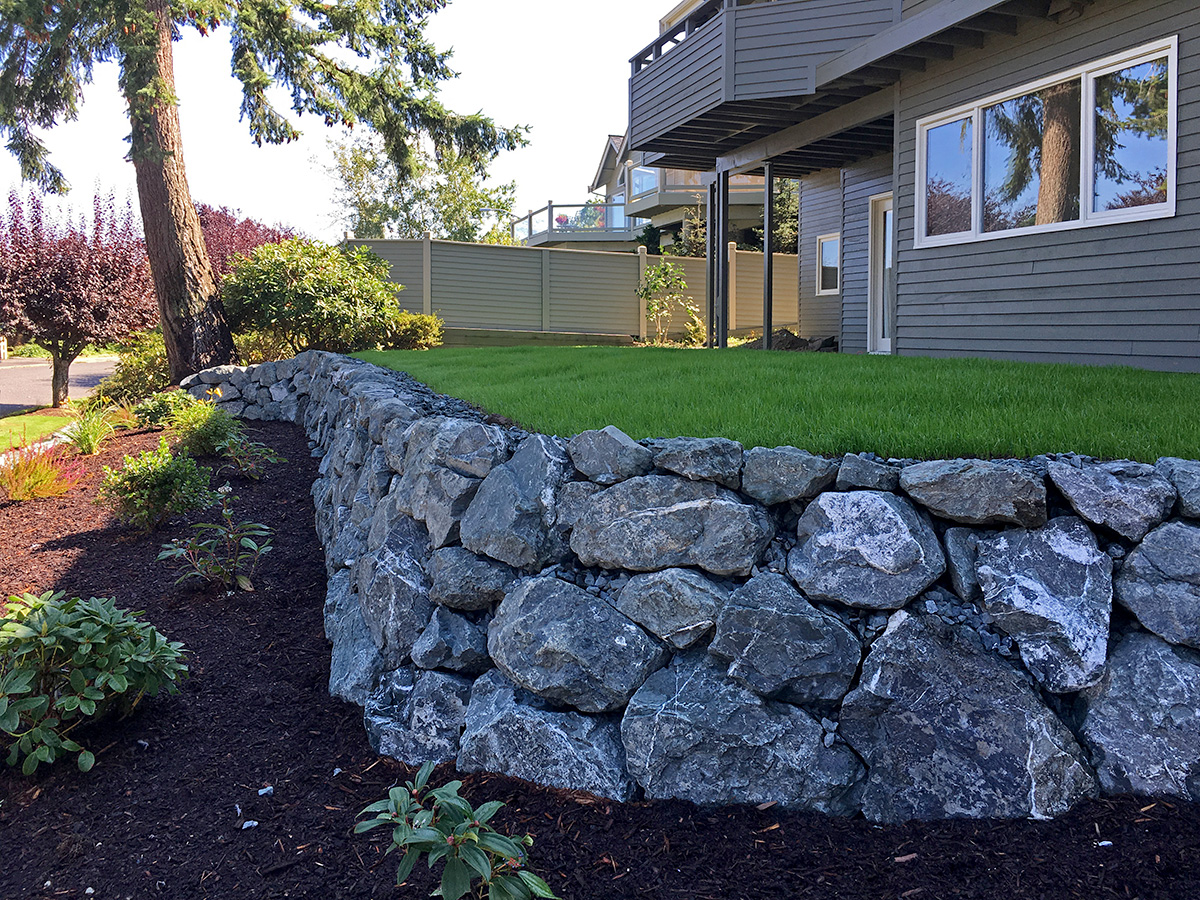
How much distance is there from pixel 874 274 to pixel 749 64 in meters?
3.63

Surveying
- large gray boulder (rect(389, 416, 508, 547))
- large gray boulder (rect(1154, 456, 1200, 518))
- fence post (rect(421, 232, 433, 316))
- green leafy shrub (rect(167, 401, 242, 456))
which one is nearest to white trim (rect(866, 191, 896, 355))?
green leafy shrub (rect(167, 401, 242, 456))

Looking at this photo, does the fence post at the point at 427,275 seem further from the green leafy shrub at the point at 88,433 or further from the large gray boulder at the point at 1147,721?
the large gray boulder at the point at 1147,721

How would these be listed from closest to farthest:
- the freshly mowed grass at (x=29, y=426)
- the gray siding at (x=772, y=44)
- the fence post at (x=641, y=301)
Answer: the gray siding at (x=772, y=44)
the freshly mowed grass at (x=29, y=426)
the fence post at (x=641, y=301)

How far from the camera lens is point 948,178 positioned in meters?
8.39

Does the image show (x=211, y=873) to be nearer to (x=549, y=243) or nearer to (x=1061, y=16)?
(x=1061, y=16)

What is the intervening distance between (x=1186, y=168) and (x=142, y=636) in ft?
23.2

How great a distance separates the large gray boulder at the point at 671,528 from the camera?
9.73 ft

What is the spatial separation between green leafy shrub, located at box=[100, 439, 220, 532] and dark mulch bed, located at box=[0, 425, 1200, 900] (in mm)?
2519

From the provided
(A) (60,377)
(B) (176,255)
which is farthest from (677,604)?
(A) (60,377)

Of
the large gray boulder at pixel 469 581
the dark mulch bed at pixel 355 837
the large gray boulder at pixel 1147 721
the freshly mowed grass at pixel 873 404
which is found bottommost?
the dark mulch bed at pixel 355 837

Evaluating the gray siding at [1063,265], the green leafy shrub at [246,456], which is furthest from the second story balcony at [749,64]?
the green leafy shrub at [246,456]

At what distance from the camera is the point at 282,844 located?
2.73 meters

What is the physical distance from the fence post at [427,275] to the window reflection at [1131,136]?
1273 centimetres

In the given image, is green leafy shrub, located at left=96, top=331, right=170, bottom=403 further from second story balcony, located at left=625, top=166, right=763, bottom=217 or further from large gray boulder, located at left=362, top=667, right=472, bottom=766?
second story balcony, located at left=625, top=166, right=763, bottom=217
